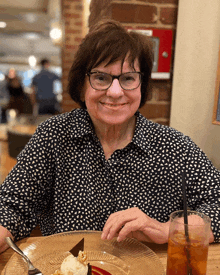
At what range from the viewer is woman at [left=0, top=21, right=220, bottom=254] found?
1124 mm

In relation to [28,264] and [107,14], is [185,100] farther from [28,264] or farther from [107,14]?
[28,264]

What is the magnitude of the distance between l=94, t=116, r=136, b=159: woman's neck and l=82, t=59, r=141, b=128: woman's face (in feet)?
0.21

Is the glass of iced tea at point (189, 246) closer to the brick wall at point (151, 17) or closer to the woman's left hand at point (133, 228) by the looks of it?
the woman's left hand at point (133, 228)

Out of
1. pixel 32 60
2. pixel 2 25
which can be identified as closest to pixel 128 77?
pixel 2 25

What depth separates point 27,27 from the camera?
8.91 m

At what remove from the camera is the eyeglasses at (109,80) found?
1120mm

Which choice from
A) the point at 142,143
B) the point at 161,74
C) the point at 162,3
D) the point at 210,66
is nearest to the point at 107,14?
Result: the point at 162,3

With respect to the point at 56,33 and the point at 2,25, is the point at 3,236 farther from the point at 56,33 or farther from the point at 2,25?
the point at 2,25

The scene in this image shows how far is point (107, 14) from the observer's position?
68.2 inches

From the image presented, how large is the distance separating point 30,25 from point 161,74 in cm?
787

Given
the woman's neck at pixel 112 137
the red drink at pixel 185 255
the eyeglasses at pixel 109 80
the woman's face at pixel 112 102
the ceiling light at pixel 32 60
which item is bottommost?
the red drink at pixel 185 255

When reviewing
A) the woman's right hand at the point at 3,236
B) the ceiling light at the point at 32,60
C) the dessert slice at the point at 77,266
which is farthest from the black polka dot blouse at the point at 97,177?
the ceiling light at the point at 32,60

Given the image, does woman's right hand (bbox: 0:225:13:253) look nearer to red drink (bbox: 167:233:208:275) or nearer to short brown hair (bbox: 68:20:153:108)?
red drink (bbox: 167:233:208:275)

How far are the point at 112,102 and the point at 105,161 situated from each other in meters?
0.24
